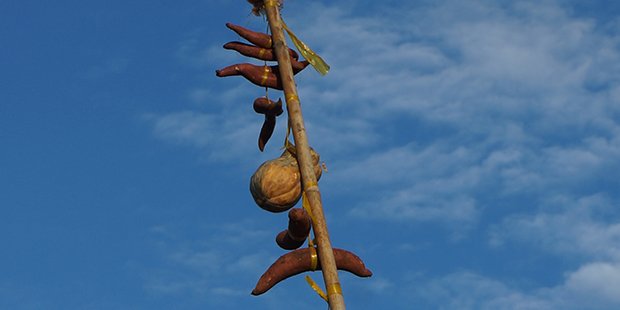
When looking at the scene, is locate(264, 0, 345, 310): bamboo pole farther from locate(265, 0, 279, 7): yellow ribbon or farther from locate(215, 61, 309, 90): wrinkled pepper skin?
locate(215, 61, 309, 90): wrinkled pepper skin

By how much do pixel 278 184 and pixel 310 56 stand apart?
4.78ft

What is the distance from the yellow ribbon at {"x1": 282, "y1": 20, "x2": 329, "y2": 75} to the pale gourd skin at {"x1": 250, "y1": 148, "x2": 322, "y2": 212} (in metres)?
1.01

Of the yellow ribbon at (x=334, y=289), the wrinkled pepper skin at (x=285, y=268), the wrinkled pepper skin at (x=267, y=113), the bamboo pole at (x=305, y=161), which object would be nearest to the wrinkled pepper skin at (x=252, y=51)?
the bamboo pole at (x=305, y=161)

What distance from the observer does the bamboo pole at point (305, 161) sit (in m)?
7.34

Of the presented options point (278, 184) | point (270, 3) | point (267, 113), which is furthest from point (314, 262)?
point (270, 3)

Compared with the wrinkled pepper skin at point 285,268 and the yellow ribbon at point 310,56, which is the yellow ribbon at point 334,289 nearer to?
the wrinkled pepper skin at point 285,268

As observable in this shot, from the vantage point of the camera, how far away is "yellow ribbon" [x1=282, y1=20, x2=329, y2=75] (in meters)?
8.90

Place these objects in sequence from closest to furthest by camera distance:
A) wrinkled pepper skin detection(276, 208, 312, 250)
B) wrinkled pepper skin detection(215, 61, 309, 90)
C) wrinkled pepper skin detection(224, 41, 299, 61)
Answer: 1. wrinkled pepper skin detection(276, 208, 312, 250)
2. wrinkled pepper skin detection(215, 61, 309, 90)
3. wrinkled pepper skin detection(224, 41, 299, 61)

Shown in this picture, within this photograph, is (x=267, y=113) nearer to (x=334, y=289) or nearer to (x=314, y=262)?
(x=314, y=262)

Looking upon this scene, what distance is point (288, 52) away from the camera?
8.67m

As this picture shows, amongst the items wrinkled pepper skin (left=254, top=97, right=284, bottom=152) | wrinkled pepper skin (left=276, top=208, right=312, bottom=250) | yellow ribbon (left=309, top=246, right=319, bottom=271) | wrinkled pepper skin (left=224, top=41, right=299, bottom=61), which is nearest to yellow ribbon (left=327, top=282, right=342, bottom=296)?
yellow ribbon (left=309, top=246, right=319, bottom=271)

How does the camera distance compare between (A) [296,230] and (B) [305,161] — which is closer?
(A) [296,230]

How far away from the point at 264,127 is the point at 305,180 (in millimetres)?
1096

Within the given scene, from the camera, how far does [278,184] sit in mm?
7910
